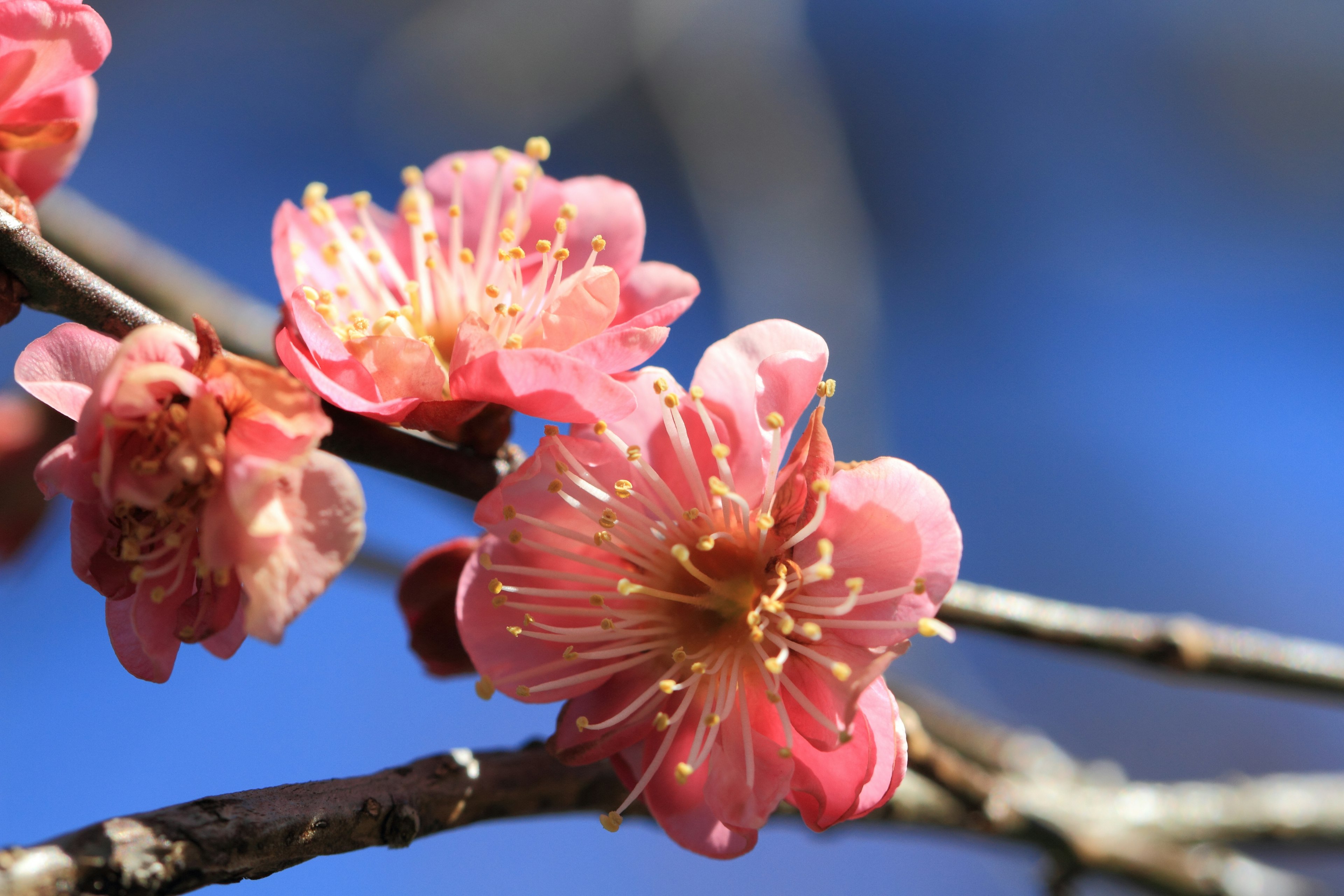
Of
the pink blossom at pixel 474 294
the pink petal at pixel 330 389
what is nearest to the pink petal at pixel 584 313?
the pink blossom at pixel 474 294

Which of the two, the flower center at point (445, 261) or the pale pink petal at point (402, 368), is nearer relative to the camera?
the pale pink petal at point (402, 368)

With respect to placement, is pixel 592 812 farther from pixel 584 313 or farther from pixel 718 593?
pixel 584 313

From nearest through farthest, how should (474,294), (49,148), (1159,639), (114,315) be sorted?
(114,315)
(49,148)
(474,294)
(1159,639)

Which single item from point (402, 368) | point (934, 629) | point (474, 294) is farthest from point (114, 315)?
point (934, 629)

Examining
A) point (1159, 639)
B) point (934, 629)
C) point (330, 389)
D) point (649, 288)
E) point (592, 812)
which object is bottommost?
point (592, 812)

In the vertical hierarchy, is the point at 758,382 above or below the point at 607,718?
above

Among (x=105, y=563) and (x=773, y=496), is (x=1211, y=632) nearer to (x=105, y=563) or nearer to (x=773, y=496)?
→ (x=773, y=496)

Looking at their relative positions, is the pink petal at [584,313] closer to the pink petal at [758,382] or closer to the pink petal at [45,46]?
the pink petal at [758,382]
